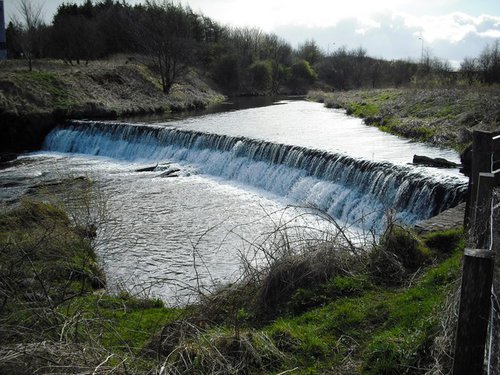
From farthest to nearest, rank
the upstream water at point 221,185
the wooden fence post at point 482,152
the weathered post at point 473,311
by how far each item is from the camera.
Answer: the upstream water at point 221,185, the wooden fence post at point 482,152, the weathered post at point 473,311

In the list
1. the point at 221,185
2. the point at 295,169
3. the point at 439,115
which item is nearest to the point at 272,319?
the point at 295,169

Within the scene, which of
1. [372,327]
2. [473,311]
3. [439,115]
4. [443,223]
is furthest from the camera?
[439,115]

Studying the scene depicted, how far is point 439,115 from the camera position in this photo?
76.7 ft

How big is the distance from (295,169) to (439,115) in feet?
33.7

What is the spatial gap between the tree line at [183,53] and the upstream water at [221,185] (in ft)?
52.0

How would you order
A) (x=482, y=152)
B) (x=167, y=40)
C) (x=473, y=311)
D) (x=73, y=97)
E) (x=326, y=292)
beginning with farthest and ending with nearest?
(x=167, y=40) < (x=73, y=97) < (x=326, y=292) < (x=482, y=152) < (x=473, y=311)

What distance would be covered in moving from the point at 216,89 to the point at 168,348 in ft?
168

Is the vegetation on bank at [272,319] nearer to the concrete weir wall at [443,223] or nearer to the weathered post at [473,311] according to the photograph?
the concrete weir wall at [443,223]

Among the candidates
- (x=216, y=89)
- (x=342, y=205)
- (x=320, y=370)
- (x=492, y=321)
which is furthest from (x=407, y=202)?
(x=216, y=89)

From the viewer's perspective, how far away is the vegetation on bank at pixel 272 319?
4.51 meters

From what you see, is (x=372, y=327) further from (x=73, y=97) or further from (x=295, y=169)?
(x=73, y=97)

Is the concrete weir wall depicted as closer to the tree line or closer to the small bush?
the small bush

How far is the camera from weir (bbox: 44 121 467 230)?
12539 mm

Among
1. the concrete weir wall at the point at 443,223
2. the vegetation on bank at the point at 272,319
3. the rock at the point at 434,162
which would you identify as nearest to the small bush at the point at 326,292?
the vegetation on bank at the point at 272,319
